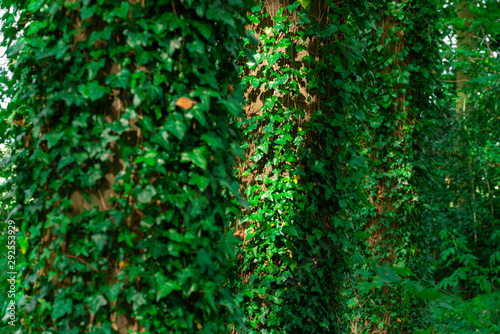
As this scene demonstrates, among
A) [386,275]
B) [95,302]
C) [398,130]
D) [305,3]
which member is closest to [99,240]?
[95,302]

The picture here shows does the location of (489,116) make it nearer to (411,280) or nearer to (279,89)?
(411,280)

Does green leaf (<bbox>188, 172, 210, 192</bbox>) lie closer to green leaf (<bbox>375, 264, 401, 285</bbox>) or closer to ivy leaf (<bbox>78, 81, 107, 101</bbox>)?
ivy leaf (<bbox>78, 81, 107, 101</bbox>)

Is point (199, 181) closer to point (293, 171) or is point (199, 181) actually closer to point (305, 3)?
point (293, 171)

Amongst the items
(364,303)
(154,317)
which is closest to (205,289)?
(154,317)

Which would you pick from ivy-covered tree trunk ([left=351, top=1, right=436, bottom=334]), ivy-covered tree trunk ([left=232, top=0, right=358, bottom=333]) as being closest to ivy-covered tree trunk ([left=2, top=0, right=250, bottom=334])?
ivy-covered tree trunk ([left=232, top=0, right=358, bottom=333])

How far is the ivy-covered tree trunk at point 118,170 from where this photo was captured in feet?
6.67

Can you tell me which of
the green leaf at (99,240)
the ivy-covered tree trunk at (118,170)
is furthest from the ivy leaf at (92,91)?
the green leaf at (99,240)

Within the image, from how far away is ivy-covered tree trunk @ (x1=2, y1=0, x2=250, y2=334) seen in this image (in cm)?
203

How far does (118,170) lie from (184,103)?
1.40 feet

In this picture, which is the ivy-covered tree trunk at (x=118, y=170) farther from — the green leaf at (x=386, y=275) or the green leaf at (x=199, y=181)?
the green leaf at (x=386, y=275)

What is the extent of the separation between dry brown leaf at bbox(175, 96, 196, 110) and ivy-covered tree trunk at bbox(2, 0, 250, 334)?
1 centimetres

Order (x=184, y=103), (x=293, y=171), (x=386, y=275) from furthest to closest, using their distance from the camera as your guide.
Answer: (x=386, y=275) < (x=293, y=171) < (x=184, y=103)

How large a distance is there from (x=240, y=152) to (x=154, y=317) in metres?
0.92

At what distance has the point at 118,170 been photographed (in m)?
2.08
